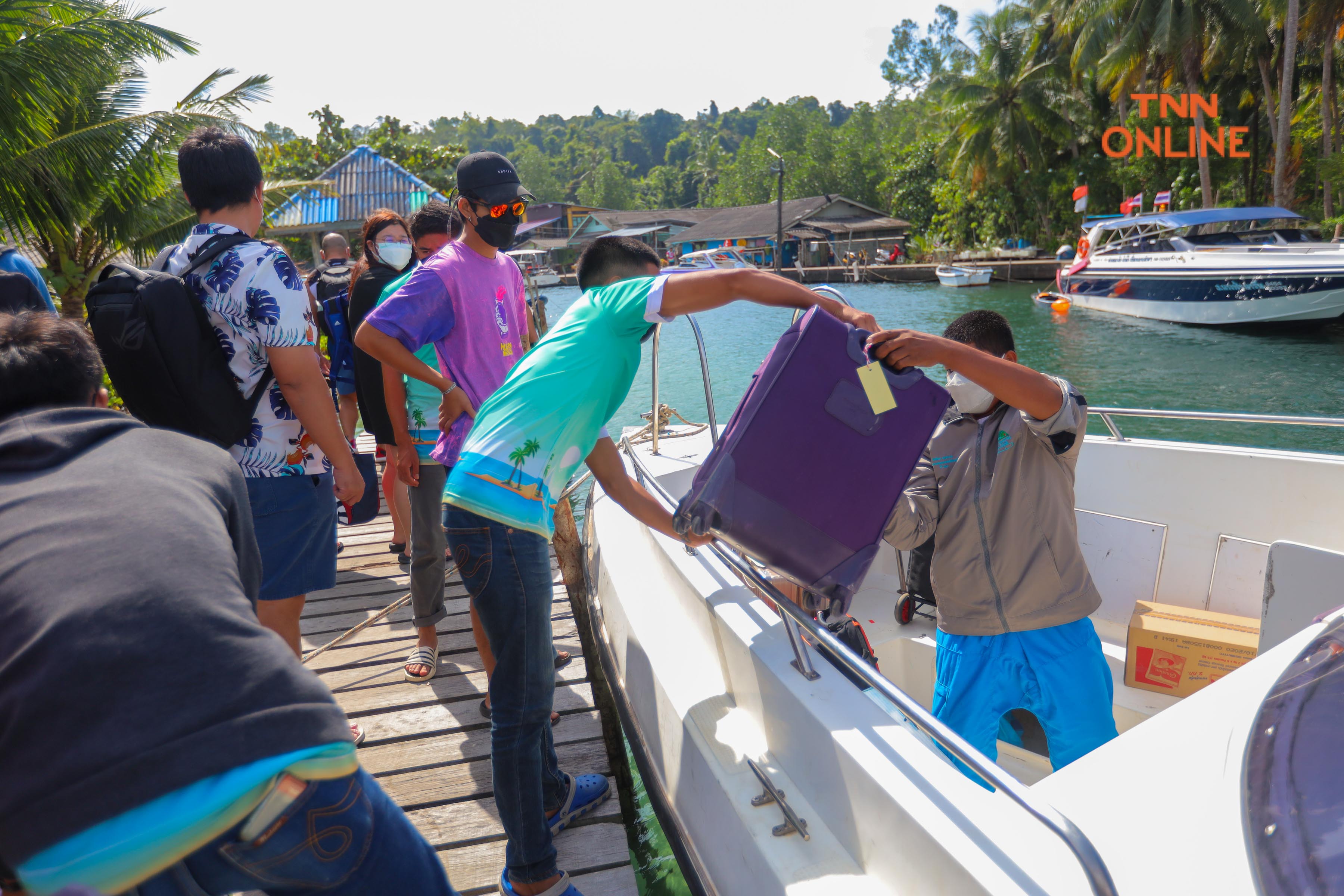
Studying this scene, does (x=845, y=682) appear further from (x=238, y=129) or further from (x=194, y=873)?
(x=238, y=129)

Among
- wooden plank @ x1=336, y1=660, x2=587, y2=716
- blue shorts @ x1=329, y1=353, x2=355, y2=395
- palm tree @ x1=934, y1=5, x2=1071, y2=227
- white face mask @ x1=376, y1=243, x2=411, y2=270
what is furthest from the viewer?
palm tree @ x1=934, y1=5, x2=1071, y2=227

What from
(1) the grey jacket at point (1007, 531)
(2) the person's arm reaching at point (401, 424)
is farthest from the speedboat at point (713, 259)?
(1) the grey jacket at point (1007, 531)

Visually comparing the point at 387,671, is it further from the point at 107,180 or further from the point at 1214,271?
the point at 1214,271

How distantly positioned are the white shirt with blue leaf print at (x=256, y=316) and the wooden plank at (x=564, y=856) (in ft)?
3.90

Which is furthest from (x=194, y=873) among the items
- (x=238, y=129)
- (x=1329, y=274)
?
(x=1329, y=274)

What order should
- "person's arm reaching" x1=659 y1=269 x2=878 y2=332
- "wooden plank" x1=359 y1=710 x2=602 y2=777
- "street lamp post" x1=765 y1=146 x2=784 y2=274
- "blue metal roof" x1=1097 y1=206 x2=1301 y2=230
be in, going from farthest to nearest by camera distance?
1. "street lamp post" x1=765 y1=146 x2=784 y2=274
2. "blue metal roof" x1=1097 y1=206 x2=1301 y2=230
3. "wooden plank" x1=359 y1=710 x2=602 y2=777
4. "person's arm reaching" x1=659 y1=269 x2=878 y2=332

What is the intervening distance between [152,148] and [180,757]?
8121mm

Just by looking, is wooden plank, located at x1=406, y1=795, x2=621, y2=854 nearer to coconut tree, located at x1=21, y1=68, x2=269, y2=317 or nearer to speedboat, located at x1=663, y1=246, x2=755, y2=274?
coconut tree, located at x1=21, y1=68, x2=269, y2=317

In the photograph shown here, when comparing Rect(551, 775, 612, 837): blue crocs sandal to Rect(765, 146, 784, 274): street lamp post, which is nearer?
Rect(551, 775, 612, 837): blue crocs sandal

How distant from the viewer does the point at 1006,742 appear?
A: 88.2 inches

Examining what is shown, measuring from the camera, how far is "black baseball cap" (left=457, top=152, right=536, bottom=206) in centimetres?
231

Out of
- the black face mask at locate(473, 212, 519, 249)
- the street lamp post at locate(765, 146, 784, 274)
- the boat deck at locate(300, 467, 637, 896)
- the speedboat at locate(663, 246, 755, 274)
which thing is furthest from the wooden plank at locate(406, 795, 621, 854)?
the street lamp post at locate(765, 146, 784, 274)

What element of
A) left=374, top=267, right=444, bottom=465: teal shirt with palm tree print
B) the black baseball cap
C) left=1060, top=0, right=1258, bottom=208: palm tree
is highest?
left=1060, top=0, right=1258, bottom=208: palm tree

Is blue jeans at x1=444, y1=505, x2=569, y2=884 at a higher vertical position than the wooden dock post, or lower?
higher
